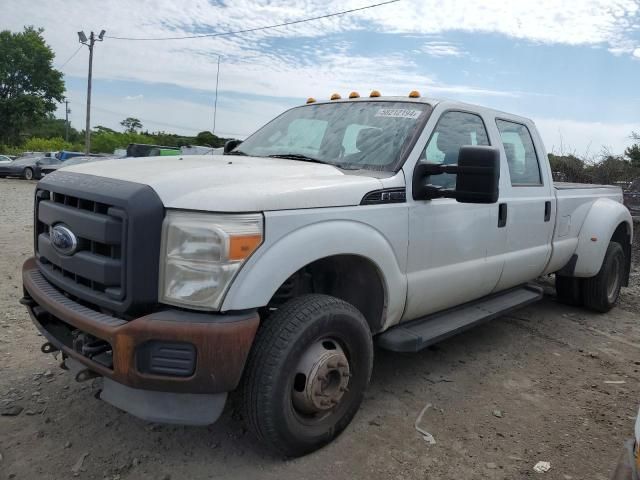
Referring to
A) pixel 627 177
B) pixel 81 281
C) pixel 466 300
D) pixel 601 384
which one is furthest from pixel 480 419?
pixel 627 177

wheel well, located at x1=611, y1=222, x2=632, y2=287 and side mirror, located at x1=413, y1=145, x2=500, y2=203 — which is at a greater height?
side mirror, located at x1=413, y1=145, x2=500, y2=203

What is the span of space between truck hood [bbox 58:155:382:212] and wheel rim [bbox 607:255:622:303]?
403 centimetres

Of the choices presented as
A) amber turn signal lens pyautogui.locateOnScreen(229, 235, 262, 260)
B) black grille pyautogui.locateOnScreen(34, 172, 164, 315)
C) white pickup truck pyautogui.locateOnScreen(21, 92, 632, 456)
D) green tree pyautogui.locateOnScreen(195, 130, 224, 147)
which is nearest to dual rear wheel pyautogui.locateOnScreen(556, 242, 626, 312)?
white pickup truck pyautogui.locateOnScreen(21, 92, 632, 456)

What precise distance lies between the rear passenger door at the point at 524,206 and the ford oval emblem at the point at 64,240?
2.89 meters

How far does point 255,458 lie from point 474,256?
2009 mm

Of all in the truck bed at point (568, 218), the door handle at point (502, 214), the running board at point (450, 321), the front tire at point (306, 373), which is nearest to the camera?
the front tire at point (306, 373)

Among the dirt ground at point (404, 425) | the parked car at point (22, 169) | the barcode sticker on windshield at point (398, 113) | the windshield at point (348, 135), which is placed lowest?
the parked car at point (22, 169)

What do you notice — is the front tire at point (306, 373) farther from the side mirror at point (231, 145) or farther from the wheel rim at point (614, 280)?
the wheel rim at point (614, 280)

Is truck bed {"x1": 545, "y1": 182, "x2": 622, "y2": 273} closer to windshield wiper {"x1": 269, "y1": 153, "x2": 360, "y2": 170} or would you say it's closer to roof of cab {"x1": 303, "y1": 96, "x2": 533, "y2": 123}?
roof of cab {"x1": 303, "y1": 96, "x2": 533, "y2": 123}

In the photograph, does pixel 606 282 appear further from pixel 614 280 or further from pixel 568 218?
pixel 568 218

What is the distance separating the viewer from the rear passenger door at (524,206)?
418cm

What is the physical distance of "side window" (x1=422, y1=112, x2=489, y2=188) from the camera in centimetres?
353

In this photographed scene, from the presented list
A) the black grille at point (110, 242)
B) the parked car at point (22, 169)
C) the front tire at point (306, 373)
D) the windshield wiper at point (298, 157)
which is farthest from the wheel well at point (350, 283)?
the parked car at point (22, 169)

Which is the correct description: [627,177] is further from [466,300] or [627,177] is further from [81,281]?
[81,281]
